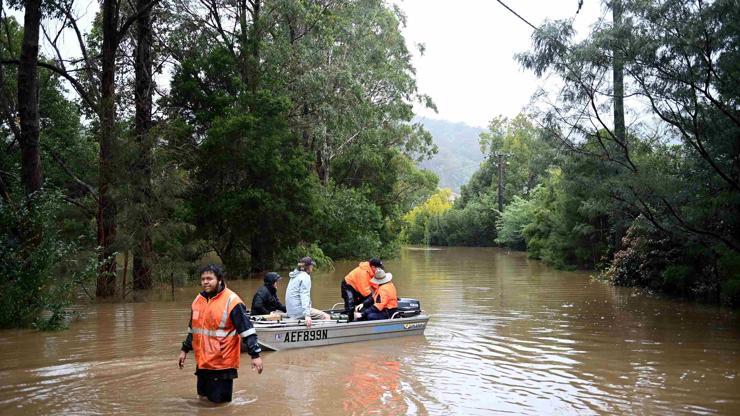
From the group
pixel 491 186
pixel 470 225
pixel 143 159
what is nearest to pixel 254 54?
pixel 143 159

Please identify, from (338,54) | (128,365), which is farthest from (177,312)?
(338,54)

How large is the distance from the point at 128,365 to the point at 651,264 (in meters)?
17.2

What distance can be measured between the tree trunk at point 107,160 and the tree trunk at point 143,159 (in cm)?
68

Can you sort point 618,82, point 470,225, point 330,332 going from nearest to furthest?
point 330,332
point 618,82
point 470,225

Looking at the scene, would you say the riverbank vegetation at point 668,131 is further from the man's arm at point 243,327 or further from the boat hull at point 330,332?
the man's arm at point 243,327

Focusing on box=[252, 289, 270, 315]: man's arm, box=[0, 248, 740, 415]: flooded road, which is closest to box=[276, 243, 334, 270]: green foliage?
box=[0, 248, 740, 415]: flooded road

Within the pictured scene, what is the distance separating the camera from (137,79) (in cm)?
2112

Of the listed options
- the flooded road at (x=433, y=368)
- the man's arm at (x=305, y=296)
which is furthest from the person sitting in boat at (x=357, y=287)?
the man's arm at (x=305, y=296)

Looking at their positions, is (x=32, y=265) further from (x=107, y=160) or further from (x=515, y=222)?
(x=515, y=222)

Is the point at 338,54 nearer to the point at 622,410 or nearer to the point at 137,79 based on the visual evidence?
the point at 137,79

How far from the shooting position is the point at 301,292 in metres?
12.1

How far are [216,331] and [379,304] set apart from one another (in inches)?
262

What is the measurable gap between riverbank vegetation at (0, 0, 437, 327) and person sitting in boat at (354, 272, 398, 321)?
5748mm

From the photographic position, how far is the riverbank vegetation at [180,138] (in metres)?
15.5
